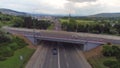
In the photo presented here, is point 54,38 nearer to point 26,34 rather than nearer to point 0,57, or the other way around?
point 26,34

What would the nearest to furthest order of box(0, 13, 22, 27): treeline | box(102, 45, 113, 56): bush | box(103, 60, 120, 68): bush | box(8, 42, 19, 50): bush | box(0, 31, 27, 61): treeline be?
box(103, 60, 120, 68): bush < box(0, 31, 27, 61): treeline < box(102, 45, 113, 56): bush < box(8, 42, 19, 50): bush < box(0, 13, 22, 27): treeline

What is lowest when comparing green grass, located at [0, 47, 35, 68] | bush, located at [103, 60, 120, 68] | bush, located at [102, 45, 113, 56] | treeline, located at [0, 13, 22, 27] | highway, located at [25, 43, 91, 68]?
highway, located at [25, 43, 91, 68]

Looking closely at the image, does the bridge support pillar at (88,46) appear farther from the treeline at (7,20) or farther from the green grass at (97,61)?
the treeline at (7,20)

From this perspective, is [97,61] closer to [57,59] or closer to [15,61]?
[57,59]

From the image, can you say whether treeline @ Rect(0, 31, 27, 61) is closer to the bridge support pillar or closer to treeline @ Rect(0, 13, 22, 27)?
the bridge support pillar

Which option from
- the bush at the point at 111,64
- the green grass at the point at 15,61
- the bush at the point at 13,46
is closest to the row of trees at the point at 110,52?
the bush at the point at 111,64

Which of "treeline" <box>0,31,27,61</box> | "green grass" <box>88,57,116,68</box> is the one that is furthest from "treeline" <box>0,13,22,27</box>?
"green grass" <box>88,57,116,68</box>

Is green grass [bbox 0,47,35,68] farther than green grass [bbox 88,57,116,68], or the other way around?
green grass [bbox 88,57,116,68]

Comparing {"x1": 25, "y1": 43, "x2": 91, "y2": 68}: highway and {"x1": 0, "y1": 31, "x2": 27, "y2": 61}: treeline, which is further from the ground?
{"x1": 0, "y1": 31, "x2": 27, "y2": 61}: treeline

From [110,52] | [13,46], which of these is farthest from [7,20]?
[110,52]
